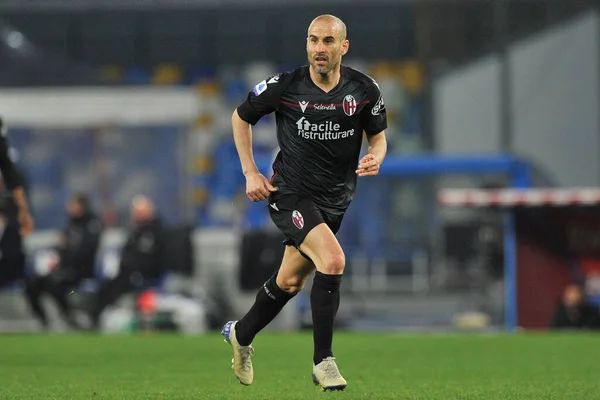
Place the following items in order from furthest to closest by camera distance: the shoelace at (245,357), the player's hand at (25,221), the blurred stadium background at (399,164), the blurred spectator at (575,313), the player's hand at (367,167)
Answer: the blurred stadium background at (399,164)
the blurred spectator at (575,313)
the player's hand at (25,221)
the shoelace at (245,357)
the player's hand at (367,167)

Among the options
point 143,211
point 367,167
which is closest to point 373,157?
point 367,167

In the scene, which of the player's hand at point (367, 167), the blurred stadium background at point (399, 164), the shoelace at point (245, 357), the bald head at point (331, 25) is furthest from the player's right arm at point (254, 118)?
the blurred stadium background at point (399, 164)

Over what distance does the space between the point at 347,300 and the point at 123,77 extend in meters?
9.15

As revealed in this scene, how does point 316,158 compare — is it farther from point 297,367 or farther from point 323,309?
point 297,367

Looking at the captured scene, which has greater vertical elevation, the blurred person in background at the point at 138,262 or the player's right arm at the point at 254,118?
the player's right arm at the point at 254,118

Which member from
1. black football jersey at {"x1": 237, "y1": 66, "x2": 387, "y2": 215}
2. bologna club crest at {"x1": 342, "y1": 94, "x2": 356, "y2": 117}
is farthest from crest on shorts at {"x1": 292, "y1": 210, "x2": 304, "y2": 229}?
bologna club crest at {"x1": 342, "y1": 94, "x2": 356, "y2": 117}

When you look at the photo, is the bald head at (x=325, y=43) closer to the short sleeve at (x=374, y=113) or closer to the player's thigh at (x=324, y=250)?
the short sleeve at (x=374, y=113)

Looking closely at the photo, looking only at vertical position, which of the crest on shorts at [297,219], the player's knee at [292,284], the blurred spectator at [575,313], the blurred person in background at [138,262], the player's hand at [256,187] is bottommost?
the blurred spectator at [575,313]

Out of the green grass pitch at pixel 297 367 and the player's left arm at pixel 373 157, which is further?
the green grass pitch at pixel 297 367

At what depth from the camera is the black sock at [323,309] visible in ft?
24.4

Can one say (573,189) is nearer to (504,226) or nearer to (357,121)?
(504,226)

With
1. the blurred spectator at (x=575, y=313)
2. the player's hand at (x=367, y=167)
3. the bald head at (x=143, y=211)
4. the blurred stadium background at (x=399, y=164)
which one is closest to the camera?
the player's hand at (x=367, y=167)

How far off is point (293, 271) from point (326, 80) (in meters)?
1.09

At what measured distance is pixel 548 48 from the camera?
23.5m
